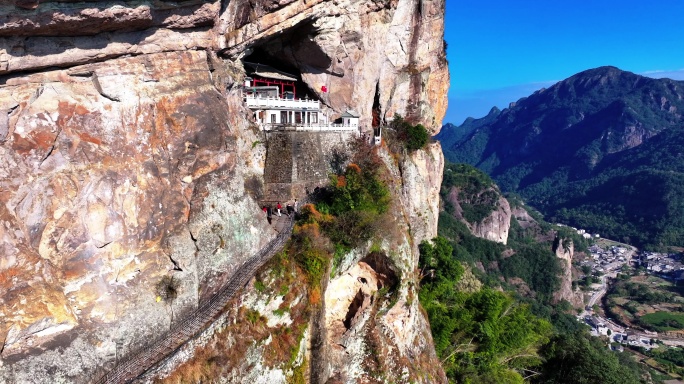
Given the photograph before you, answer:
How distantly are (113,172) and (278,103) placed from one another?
536 inches

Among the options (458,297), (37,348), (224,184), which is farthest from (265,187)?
(458,297)

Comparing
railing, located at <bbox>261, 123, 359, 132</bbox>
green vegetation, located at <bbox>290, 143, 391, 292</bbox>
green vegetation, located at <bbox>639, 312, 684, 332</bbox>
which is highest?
railing, located at <bbox>261, 123, 359, 132</bbox>

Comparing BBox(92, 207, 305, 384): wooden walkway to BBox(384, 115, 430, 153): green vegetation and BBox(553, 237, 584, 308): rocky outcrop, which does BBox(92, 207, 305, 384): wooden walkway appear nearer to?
BBox(384, 115, 430, 153): green vegetation

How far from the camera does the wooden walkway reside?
15148 millimetres

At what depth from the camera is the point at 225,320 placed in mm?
17266

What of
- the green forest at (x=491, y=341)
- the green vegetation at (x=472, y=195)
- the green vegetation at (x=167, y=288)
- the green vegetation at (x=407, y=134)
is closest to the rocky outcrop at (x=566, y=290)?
the green vegetation at (x=472, y=195)

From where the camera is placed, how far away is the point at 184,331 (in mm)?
16828

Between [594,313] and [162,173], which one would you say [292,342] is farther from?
[594,313]

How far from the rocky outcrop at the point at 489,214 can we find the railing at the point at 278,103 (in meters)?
88.9

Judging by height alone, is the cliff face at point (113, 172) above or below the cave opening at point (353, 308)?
above

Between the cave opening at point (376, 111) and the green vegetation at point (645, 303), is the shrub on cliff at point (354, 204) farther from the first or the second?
the green vegetation at point (645, 303)

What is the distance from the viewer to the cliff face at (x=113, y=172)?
14.1m

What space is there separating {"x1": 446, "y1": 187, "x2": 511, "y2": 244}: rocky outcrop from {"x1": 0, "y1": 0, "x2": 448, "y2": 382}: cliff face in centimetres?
9470

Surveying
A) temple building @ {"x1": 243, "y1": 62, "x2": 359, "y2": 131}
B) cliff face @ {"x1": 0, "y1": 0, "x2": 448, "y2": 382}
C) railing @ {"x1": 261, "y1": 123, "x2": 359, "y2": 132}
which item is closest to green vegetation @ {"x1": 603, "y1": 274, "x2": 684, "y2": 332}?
railing @ {"x1": 261, "y1": 123, "x2": 359, "y2": 132}
